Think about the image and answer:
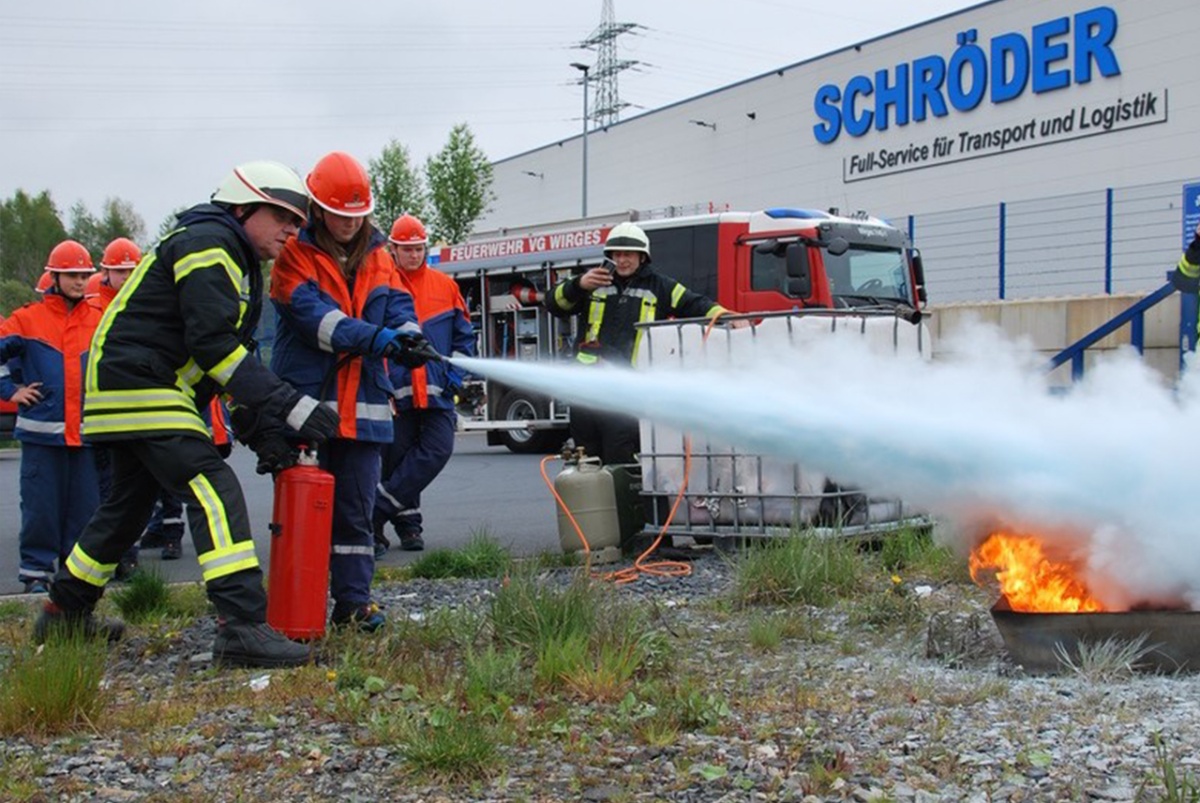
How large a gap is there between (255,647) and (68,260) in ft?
11.7

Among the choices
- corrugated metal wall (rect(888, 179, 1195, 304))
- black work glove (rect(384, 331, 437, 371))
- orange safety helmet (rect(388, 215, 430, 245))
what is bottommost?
black work glove (rect(384, 331, 437, 371))

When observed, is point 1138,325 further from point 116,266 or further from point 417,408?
point 116,266

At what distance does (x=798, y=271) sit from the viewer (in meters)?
11.6

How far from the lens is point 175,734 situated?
3.82 metres

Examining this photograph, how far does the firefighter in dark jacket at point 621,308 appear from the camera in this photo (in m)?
7.97

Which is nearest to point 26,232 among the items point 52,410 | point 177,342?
point 52,410

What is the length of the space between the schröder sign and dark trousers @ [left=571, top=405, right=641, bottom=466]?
2016cm

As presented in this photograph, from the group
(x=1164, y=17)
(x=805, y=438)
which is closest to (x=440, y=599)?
(x=805, y=438)

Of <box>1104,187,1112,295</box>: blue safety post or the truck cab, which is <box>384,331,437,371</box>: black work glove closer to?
the truck cab

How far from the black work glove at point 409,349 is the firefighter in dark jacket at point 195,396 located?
15.4 inches

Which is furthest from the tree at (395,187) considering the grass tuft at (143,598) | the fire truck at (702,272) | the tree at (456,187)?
the grass tuft at (143,598)

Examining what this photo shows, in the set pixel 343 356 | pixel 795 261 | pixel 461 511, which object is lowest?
pixel 461 511

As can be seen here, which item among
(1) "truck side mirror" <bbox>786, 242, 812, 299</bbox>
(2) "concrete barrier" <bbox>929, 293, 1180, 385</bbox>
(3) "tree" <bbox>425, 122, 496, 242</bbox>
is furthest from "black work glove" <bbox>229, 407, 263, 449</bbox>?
(3) "tree" <bbox>425, 122, 496, 242</bbox>

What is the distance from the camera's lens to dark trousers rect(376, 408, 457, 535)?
8.14 m
